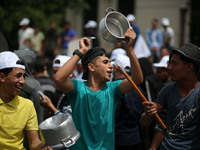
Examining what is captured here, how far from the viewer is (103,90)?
3.96 metres

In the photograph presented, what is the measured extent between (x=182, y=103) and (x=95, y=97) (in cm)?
85

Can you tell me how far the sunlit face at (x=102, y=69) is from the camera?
398 cm

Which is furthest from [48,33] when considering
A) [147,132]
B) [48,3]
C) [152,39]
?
[147,132]

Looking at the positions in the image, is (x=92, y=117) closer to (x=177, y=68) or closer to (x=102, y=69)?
(x=102, y=69)

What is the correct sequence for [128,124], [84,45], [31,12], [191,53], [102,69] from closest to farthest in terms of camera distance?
1. [191,53]
2. [84,45]
3. [102,69]
4. [128,124]
5. [31,12]

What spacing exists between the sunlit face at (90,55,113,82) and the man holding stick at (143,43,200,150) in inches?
20.2

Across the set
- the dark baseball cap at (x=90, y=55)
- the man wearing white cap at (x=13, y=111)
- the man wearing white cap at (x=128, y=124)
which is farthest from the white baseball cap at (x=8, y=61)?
the man wearing white cap at (x=128, y=124)

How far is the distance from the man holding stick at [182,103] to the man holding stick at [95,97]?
0.33m

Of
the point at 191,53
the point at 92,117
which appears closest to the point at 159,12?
the point at 191,53

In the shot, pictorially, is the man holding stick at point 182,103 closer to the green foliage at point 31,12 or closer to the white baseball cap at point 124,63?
the white baseball cap at point 124,63

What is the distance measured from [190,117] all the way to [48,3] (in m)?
13.0

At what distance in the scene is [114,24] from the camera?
393cm

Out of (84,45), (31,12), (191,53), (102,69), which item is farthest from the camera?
(31,12)

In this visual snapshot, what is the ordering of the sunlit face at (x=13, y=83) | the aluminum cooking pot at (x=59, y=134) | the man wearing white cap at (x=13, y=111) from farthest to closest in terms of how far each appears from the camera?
the sunlit face at (x=13, y=83) < the man wearing white cap at (x=13, y=111) < the aluminum cooking pot at (x=59, y=134)
